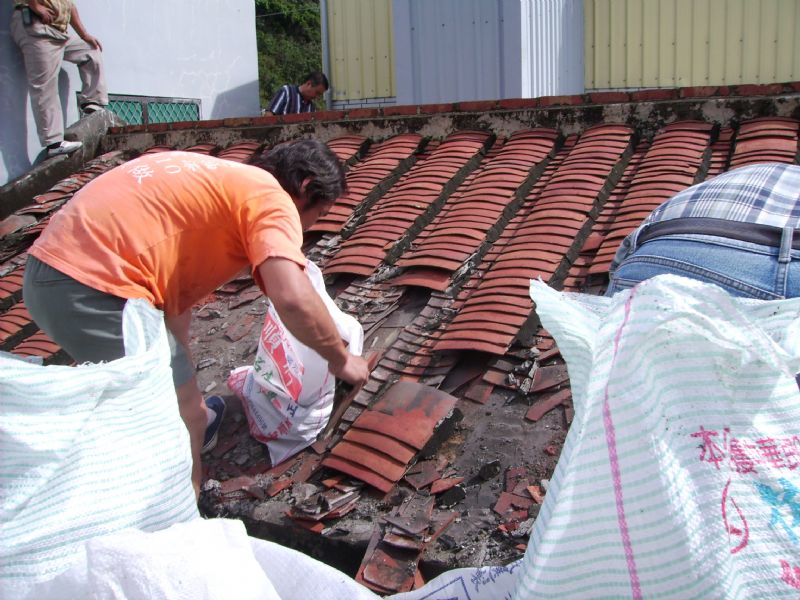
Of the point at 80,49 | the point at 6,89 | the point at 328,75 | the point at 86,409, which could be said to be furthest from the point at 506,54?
the point at 86,409

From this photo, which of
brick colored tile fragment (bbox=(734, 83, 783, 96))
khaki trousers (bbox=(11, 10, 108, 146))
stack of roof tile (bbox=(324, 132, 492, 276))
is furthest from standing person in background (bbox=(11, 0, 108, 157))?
brick colored tile fragment (bbox=(734, 83, 783, 96))

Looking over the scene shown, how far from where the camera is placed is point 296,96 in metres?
6.77

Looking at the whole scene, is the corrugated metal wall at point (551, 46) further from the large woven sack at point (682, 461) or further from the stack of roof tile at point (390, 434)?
the large woven sack at point (682, 461)

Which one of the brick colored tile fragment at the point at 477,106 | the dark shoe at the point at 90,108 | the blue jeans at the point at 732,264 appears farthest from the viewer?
the dark shoe at the point at 90,108

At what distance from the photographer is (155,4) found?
8.96m

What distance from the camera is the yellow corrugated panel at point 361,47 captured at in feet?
30.9

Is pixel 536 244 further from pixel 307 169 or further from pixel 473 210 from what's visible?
pixel 307 169

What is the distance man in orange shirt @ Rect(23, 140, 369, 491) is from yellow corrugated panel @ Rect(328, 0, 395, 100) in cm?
766

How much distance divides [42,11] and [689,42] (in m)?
6.92

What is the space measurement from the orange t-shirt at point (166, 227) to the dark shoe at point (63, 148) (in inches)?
156

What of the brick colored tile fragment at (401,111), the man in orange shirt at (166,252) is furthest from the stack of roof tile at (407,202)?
the man in orange shirt at (166,252)

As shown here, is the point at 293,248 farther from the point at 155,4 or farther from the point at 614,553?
the point at 155,4

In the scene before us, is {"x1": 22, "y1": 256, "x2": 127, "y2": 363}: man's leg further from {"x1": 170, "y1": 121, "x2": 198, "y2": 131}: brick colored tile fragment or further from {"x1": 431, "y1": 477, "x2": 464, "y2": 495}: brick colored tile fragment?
{"x1": 170, "y1": 121, "x2": 198, "y2": 131}: brick colored tile fragment

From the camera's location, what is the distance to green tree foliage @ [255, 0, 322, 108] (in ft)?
74.7
